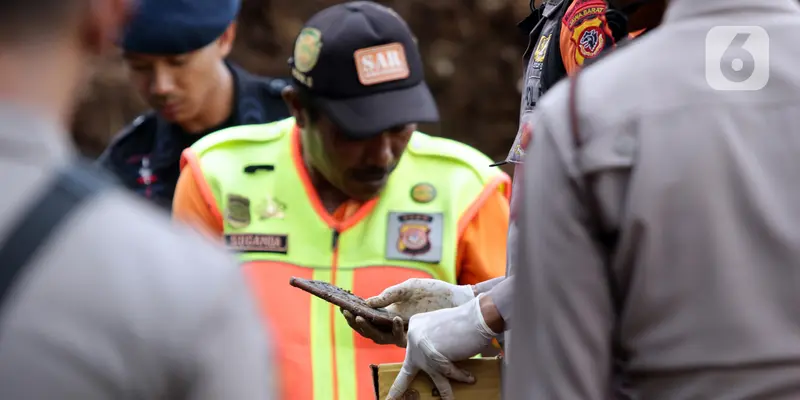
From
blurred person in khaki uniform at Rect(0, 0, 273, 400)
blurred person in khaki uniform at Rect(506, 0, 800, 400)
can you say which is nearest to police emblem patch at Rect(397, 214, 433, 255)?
blurred person in khaki uniform at Rect(506, 0, 800, 400)

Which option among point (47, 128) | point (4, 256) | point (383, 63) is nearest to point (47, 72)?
point (47, 128)

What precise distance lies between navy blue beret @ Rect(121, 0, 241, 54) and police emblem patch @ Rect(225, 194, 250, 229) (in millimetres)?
868

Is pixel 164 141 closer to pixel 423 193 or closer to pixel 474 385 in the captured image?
pixel 423 193

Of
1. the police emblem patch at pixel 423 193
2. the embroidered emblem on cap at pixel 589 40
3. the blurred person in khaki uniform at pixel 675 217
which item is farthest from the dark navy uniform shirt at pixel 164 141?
the blurred person in khaki uniform at pixel 675 217

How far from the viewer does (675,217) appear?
5.45 ft

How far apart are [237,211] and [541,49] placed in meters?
0.98

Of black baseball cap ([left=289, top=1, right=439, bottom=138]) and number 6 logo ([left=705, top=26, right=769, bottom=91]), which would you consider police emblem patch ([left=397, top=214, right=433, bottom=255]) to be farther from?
number 6 logo ([left=705, top=26, right=769, bottom=91])

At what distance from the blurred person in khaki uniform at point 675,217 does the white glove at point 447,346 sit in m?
0.66

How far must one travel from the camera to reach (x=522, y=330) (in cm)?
177

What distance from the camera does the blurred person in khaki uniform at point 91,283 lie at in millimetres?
1171

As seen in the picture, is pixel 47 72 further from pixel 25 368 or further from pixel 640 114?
pixel 640 114

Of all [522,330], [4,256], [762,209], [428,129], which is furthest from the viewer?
[428,129]

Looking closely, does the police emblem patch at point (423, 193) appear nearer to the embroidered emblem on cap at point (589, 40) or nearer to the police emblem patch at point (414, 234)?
the police emblem patch at point (414, 234)

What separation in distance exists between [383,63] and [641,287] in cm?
159
